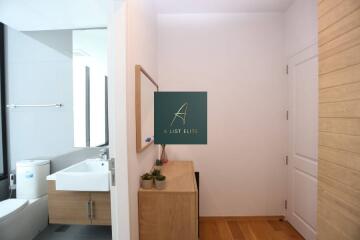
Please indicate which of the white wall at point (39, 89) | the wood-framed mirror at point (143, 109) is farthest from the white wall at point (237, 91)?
the white wall at point (39, 89)

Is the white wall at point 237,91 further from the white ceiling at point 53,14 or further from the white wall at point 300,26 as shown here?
the white ceiling at point 53,14

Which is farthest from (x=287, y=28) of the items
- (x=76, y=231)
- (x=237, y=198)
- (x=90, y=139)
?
(x=76, y=231)

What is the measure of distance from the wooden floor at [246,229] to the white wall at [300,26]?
2192 millimetres

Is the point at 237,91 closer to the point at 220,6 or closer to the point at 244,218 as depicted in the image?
the point at 220,6

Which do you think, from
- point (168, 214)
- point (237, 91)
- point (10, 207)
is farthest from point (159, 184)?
point (237, 91)

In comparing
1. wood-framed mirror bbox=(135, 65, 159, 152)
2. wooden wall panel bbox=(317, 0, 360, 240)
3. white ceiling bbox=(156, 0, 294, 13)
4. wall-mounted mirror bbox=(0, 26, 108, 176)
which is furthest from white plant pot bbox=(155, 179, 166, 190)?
white ceiling bbox=(156, 0, 294, 13)

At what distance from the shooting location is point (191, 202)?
1547mm

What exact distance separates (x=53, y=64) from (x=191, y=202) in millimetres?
2355

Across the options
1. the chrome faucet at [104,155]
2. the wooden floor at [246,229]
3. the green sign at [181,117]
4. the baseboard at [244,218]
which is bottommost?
the wooden floor at [246,229]

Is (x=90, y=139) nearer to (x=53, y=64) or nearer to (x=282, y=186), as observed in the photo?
(x=53, y=64)

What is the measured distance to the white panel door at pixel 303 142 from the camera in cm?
218

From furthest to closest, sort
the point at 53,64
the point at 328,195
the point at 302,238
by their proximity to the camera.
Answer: the point at 53,64 < the point at 302,238 < the point at 328,195

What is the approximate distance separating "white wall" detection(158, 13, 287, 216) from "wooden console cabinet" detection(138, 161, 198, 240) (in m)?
1.26

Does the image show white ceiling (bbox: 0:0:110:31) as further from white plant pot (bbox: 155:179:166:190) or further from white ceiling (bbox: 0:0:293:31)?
white plant pot (bbox: 155:179:166:190)
